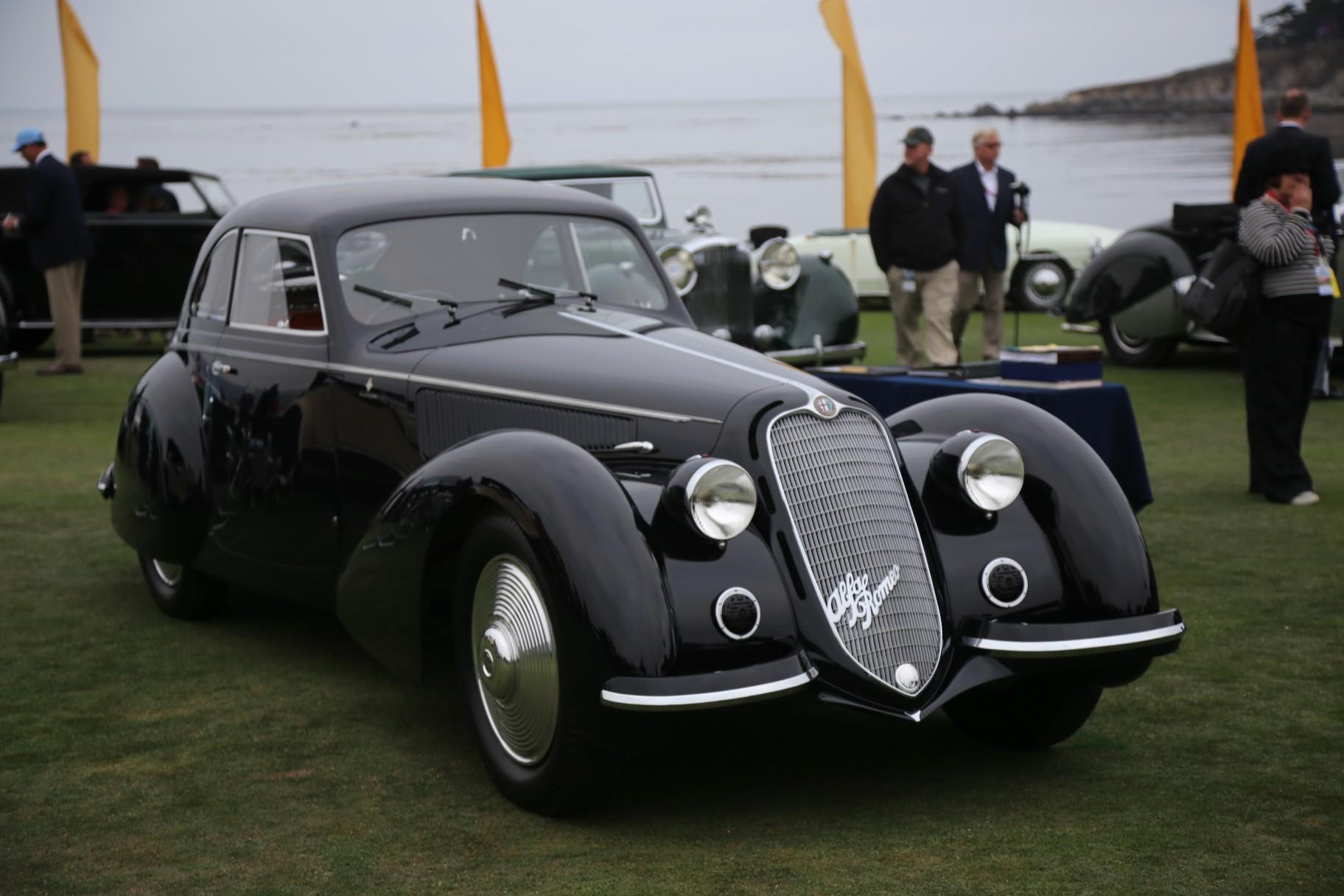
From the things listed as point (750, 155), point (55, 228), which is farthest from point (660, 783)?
point (750, 155)

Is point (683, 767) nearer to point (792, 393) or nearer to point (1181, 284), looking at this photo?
point (792, 393)

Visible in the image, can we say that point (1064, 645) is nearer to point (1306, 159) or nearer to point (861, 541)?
point (861, 541)

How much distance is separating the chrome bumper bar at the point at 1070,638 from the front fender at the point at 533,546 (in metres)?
0.84

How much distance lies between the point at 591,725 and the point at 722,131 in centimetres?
5588

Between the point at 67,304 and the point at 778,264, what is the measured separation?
5992 millimetres

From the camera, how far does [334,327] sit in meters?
5.07

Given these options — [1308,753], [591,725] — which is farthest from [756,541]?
[1308,753]

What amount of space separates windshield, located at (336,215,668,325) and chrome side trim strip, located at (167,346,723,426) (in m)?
0.21

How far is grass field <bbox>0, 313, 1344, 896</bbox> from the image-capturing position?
3.46 m

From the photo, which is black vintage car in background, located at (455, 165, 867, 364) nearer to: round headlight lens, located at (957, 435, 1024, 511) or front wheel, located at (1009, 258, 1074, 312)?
front wheel, located at (1009, 258, 1074, 312)

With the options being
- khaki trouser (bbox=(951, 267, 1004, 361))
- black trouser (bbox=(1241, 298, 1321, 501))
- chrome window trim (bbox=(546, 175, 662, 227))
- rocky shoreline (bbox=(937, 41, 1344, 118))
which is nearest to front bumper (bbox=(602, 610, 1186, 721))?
black trouser (bbox=(1241, 298, 1321, 501))

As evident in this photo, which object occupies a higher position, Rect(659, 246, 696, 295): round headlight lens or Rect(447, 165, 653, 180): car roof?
Rect(447, 165, 653, 180): car roof

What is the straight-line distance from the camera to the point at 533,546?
372 cm

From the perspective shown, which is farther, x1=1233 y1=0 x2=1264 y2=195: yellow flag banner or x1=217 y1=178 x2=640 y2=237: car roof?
x1=1233 y1=0 x2=1264 y2=195: yellow flag banner
